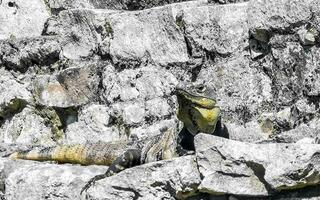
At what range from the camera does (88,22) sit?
228 inches

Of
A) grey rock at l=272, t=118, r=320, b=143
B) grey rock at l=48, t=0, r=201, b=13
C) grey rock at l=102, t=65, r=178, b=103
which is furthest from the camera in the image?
grey rock at l=48, t=0, r=201, b=13

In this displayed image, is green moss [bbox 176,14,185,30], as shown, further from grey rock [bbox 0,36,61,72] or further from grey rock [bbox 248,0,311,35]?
grey rock [bbox 0,36,61,72]

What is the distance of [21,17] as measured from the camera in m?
6.30

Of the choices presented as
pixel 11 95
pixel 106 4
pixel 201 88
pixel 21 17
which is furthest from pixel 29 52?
pixel 201 88

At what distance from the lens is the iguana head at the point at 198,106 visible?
4.82 metres

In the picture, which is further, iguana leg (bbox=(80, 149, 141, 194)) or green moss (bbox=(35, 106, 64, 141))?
green moss (bbox=(35, 106, 64, 141))

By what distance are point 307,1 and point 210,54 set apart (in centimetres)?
76

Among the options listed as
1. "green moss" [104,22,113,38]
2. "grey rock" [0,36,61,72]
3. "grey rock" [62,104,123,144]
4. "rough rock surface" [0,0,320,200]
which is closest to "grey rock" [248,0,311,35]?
"rough rock surface" [0,0,320,200]

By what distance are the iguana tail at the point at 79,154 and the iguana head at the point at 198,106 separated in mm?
622

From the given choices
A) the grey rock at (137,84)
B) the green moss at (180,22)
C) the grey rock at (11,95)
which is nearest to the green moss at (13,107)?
the grey rock at (11,95)

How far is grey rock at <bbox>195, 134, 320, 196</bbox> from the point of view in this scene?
390 cm

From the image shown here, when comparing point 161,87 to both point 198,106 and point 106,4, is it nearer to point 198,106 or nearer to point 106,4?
point 198,106

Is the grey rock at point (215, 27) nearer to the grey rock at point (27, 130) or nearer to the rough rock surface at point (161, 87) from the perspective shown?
the rough rock surface at point (161, 87)

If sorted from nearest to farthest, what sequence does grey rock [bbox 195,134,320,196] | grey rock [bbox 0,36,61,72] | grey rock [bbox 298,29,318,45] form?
grey rock [bbox 195,134,320,196], grey rock [bbox 298,29,318,45], grey rock [bbox 0,36,61,72]
